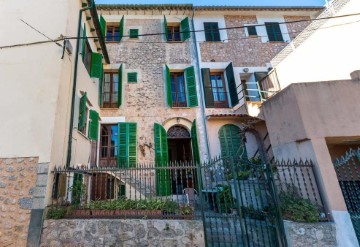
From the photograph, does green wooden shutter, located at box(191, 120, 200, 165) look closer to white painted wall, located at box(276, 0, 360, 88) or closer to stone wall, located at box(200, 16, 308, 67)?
stone wall, located at box(200, 16, 308, 67)

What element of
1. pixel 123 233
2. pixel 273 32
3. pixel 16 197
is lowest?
pixel 123 233

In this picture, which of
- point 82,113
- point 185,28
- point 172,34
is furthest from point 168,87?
point 82,113

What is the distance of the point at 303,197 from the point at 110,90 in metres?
9.60

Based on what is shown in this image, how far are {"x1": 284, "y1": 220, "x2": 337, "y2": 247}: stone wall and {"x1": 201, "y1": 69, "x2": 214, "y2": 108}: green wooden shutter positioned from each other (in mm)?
7075

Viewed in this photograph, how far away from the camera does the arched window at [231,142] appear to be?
395 inches

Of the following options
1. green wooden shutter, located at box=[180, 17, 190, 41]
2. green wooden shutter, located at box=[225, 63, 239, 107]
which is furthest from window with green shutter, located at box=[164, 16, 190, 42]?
green wooden shutter, located at box=[225, 63, 239, 107]

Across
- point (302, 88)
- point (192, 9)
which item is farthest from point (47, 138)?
point (192, 9)

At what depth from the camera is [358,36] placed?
5832 millimetres

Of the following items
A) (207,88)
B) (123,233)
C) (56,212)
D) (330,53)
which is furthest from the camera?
(207,88)

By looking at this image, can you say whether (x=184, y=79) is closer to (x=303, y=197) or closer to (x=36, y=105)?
(x=36, y=105)

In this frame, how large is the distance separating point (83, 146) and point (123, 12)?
29.1 ft

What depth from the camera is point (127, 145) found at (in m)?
9.69

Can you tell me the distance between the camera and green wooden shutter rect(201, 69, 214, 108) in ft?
35.3

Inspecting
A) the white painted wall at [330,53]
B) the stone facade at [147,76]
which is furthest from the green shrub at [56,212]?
the white painted wall at [330,53]
